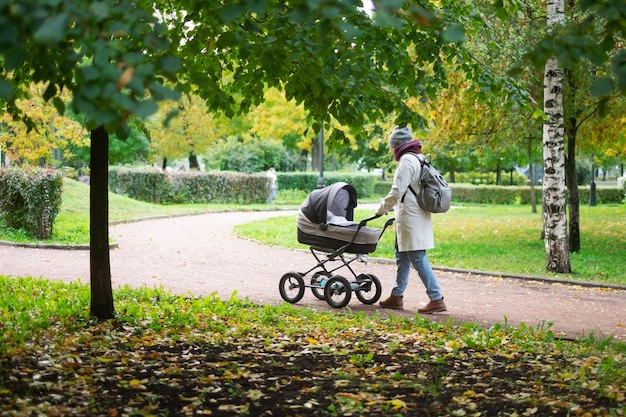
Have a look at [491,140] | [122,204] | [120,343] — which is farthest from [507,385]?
[122,204]

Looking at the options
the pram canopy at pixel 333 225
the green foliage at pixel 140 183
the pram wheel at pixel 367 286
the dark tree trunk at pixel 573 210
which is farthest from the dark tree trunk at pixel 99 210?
the green foliage at pixel 140 183

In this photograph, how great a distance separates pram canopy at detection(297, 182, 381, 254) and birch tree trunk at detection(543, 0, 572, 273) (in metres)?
4.57

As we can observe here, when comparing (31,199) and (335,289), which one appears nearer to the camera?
(335,289)

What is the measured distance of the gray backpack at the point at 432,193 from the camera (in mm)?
8594

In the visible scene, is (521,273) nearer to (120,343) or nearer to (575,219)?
(575,219)

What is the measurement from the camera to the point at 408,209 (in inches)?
343

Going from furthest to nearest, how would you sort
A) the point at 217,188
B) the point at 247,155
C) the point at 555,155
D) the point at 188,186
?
→ the point at 247,155, the point at 217,188, the point at 188,186, the point at 555,155

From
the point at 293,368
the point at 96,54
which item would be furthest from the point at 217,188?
the point at 96,54

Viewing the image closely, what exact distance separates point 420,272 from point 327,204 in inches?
52.6

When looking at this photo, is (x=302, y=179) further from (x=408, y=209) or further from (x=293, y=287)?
(x=408, y=209)

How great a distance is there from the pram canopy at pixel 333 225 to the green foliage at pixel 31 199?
28.7 feet

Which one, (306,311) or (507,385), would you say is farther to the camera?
(306,311)

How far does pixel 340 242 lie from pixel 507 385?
389 centimetres

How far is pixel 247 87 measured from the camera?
26.3 feet
